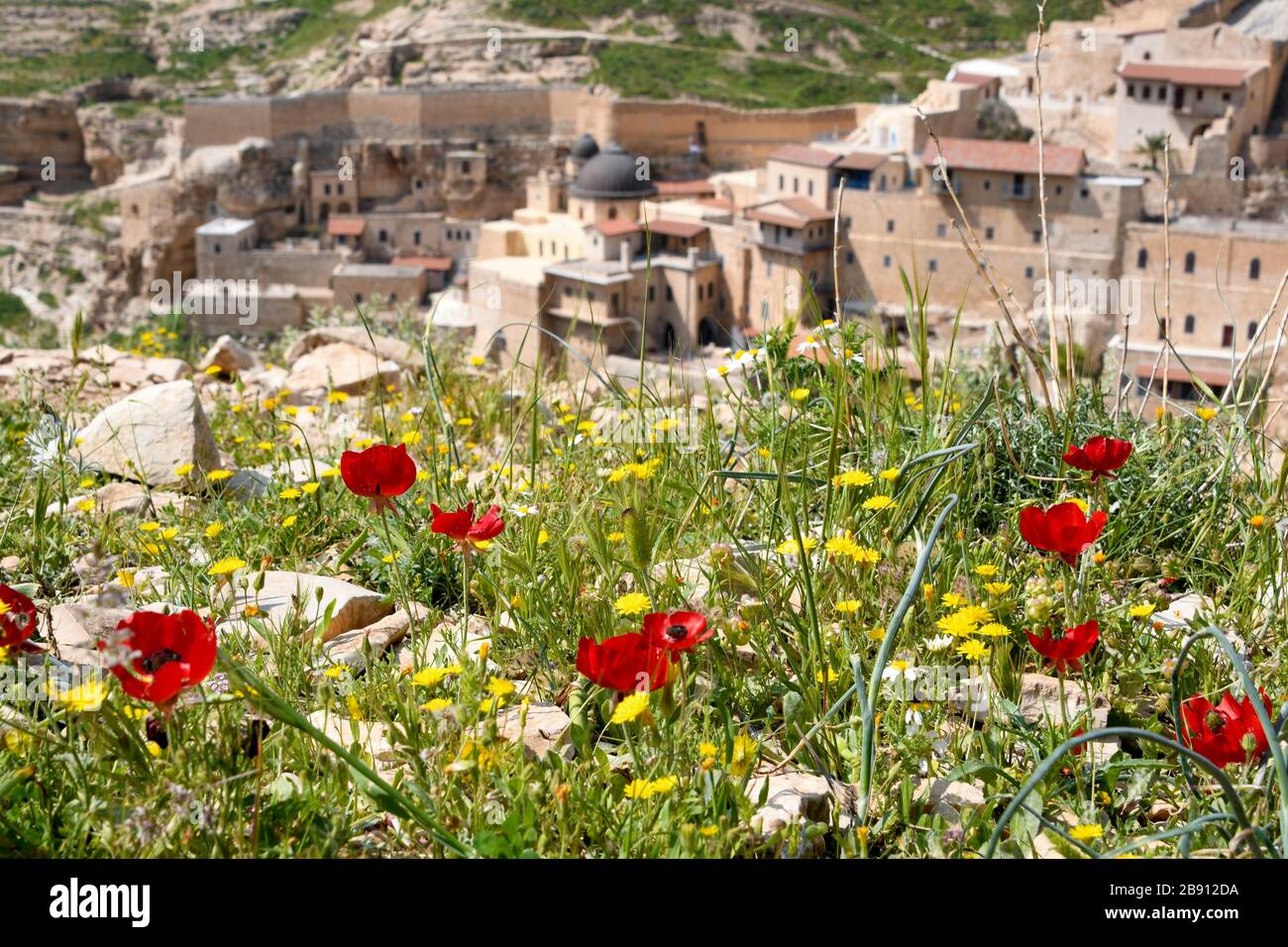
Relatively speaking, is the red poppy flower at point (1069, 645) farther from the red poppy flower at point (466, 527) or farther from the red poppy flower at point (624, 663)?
the red poppy flower at point (466, 527)

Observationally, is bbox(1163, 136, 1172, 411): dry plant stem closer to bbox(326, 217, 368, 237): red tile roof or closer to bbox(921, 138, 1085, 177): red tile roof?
bbox(921, 138, 1085, 177): red tile roof

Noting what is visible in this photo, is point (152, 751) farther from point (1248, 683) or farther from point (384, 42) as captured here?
point (384, 42)

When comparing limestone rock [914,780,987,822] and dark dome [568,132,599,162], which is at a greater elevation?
dark dome [568,132,599,162]

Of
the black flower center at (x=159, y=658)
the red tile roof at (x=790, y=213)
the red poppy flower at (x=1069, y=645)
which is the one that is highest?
the black flower center at (x=159, y=658)

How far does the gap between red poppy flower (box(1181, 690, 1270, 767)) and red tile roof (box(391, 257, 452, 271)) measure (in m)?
27.8

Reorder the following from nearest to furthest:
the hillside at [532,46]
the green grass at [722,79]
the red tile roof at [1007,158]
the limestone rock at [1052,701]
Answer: the limestone rock at [1052,701]
the red tile roof at [1007,158]
the green grass at [722,79]
the hillside at [532,46]

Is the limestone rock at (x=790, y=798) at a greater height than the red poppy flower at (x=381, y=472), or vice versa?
the red poppy flower at (x=381, y=472)

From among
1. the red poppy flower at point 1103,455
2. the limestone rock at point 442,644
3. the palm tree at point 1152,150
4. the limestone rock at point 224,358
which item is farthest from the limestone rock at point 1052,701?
the palm tree at point 1152,150

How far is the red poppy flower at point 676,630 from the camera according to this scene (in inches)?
60.6

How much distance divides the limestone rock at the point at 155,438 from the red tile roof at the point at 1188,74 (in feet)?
87.0

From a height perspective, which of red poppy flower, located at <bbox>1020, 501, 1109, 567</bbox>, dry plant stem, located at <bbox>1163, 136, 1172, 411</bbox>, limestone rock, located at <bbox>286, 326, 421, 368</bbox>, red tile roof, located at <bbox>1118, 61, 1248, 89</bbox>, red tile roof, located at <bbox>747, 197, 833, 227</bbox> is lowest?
red tile roof, located at <bbox>747, 197, 833, 227</bbox>

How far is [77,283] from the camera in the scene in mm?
32188

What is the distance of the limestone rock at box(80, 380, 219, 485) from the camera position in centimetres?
297

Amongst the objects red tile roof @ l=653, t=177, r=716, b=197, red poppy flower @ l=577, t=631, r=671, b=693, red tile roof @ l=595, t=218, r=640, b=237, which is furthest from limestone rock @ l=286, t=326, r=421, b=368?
red tile roof @ l=653, t=177, r=716, b=197
